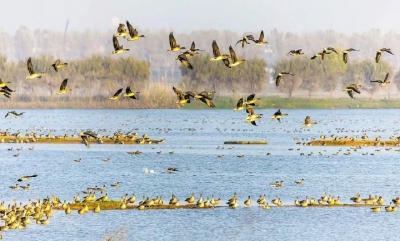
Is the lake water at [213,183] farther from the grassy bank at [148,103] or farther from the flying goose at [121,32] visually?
the grassy bank at [148,103]

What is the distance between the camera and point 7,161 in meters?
68.8

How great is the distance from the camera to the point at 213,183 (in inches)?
2172

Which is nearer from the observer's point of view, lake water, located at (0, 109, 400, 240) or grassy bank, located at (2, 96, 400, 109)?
lake water, located at (0, 109, 400, 240)

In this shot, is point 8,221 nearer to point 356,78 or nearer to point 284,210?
point 284,210

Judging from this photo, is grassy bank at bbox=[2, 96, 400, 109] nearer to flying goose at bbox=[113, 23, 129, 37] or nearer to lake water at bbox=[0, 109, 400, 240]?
lake water at bbox=[0, 109, 400, 240]

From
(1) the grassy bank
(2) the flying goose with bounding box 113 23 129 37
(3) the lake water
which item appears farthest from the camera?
(1) the grassy bank

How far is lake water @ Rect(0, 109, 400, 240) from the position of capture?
37156 mm

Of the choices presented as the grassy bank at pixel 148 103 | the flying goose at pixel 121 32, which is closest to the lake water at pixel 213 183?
the flying goose at pixel 121 32

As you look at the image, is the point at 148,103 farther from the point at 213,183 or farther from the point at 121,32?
the point at 121,32

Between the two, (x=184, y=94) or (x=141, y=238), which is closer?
(x=184, y=94)

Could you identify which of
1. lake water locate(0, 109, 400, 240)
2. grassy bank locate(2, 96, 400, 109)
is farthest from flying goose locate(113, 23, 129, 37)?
grassy bank locate(2, 96, 400, 109)

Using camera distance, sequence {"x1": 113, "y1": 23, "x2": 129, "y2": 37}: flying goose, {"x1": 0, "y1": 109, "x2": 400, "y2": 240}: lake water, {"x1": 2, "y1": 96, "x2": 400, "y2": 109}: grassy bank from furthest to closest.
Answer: {"x1": 2, "y1": 96, "x2": 400, "y2": 109}: grassy bank
{"x1": 0, "y1": 109, "x2": 400, "y2": 240}: lake water
{"x1": 113, "y1": 23, "x2": 129, "y2": 37}: flying goose

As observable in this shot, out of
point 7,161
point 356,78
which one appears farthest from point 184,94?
point 356,78

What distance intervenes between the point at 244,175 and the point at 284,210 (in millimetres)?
17660
